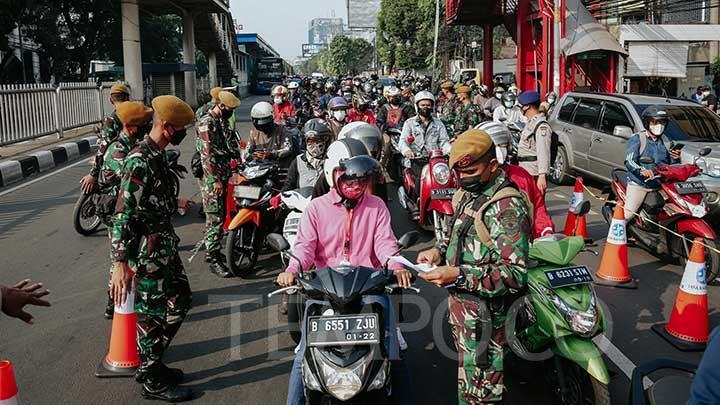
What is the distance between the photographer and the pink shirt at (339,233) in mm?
3604

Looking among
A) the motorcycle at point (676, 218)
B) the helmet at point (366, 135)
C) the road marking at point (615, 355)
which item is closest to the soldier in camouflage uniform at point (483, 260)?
the road marking at point (615, 355)

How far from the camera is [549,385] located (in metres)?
3.88

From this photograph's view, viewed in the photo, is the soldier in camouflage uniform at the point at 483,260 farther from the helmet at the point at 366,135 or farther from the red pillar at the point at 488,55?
the red pillar at the point at 488,55

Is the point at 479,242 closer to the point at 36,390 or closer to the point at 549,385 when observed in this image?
the point at 549,385

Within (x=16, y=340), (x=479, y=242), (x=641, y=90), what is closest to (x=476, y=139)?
(x=479, y=242)

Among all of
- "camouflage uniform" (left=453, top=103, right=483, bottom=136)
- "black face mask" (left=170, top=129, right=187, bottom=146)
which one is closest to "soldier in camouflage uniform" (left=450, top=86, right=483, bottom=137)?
"camouflage uniform" (left=453, top=103, right=483, bottom=136)

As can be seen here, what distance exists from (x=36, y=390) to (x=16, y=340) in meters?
0.99

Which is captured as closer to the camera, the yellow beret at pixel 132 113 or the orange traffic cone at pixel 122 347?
the orange traffic cone at pixel 122 347

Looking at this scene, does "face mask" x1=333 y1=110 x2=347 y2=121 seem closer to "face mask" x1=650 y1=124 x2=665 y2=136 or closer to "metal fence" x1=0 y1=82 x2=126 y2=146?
"face mask" x1=650 y1=124 x2=665 y2=136

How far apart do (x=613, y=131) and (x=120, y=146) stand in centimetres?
755

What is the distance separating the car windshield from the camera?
9.23 metres

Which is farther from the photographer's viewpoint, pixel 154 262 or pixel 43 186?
pixel 43 186

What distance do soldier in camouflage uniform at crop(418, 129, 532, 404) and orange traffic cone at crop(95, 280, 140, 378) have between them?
2297 mm

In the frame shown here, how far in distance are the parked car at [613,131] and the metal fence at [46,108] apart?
449 inches
